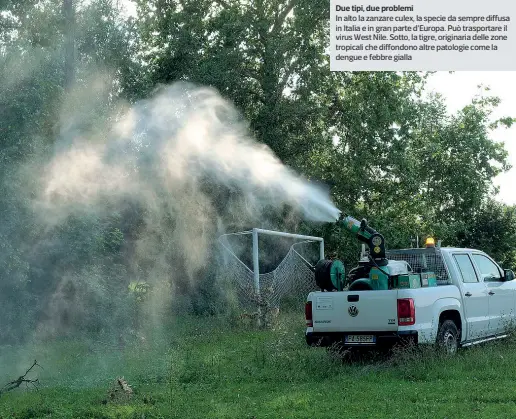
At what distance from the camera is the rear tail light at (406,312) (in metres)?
11.0

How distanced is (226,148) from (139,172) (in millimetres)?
2697

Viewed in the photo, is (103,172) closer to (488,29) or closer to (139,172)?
(139,172)

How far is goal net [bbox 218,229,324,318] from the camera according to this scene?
62.4 ft

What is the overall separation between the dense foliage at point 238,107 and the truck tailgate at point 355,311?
756 centimetres

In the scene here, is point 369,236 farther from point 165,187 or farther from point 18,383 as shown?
point 165,187

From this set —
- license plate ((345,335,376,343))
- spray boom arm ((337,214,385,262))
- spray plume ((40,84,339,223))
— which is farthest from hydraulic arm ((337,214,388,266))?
spray plume ((40,84,339,223))

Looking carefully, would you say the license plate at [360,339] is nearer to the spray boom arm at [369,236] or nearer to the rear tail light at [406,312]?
the rear tail light at [406,312]

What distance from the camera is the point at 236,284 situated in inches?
822

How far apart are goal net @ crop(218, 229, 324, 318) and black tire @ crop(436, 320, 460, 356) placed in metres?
6.60

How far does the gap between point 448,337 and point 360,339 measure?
58.2 inches

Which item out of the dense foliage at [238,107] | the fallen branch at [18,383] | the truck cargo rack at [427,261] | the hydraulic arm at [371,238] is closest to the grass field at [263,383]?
the fallen branch at [18,383]

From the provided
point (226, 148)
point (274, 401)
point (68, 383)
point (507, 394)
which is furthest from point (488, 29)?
point (226, 148)

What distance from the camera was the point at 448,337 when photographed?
38.8 ft

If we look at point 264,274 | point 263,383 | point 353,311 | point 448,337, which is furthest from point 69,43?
point 448,337
